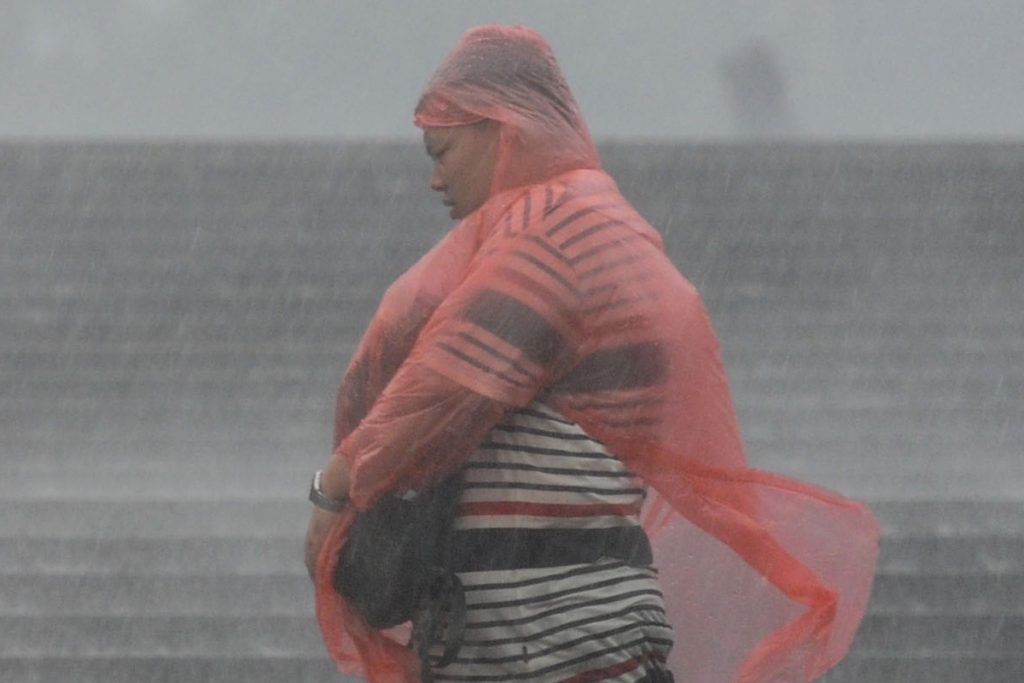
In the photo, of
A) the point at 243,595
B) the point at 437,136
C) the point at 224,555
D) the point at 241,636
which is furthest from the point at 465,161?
the point at 224,555

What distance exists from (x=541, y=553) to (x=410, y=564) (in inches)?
→ 5.4

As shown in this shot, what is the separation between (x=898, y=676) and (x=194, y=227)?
358 centimetres

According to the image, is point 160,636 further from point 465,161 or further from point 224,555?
point 465,161

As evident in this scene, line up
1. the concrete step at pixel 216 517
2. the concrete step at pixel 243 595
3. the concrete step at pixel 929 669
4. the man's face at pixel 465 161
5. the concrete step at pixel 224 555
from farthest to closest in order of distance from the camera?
the concrete step at pixel 216 517, the concrete step at pixel 224 555, the concrete step at pixel 243 595, the concrete step at pixel 929 669, the man's face at pixel 465 161

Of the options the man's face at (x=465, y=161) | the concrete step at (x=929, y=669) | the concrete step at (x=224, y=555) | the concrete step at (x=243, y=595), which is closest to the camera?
the man's face at (x=465, y=161)

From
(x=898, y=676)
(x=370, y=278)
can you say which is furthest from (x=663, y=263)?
(x=370, y=278)

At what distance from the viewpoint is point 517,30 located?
2.14m

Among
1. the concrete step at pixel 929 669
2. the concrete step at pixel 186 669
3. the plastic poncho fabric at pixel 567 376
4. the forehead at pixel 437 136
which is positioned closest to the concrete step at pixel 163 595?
the concrete step at pixel 186 669

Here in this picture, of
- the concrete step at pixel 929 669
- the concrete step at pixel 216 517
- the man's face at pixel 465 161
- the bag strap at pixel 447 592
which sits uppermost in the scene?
the man's face at pixel 465 161

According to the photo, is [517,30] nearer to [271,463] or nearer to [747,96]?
[271,463]

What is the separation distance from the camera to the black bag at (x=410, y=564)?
2.03 m

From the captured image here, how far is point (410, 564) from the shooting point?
79.7 inches

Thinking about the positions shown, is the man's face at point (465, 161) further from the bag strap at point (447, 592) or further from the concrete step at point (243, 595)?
the concrete step at point (243, 595)

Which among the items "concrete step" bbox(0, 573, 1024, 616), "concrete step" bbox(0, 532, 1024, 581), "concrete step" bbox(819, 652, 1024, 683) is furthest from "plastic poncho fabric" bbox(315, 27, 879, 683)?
"concrete step" bbox(0, 532, 1024, 581)
